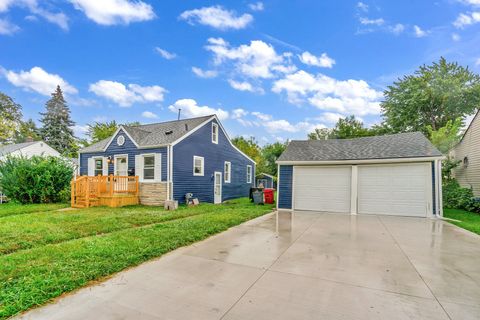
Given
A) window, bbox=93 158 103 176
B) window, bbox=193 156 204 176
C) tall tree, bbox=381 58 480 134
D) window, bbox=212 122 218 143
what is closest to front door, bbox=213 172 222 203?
window, bbox=193 156 204 176

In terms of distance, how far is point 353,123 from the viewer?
3238cm

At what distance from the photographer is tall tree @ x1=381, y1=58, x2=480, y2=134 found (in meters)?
20.3

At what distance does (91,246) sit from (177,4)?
1060 centimetres

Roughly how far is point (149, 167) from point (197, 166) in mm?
2577

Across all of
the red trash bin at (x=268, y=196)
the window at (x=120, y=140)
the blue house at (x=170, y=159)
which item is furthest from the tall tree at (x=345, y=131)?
the window at (x=120, y=140)

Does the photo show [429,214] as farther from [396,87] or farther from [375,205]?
[396,87]

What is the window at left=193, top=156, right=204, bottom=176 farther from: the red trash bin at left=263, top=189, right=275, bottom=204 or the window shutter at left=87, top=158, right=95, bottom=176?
the window shutter at left=87, top=158, right=95, bottom=176

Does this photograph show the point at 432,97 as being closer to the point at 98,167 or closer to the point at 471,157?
the point at 471,157

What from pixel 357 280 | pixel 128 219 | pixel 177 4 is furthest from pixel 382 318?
pixel 177 4

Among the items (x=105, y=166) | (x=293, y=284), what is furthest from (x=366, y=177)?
(x=105, y=166)

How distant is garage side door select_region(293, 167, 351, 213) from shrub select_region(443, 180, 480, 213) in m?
5.68

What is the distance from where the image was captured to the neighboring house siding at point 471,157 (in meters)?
11.1

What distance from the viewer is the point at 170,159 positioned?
11.5 m

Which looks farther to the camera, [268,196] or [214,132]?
[214,132]
